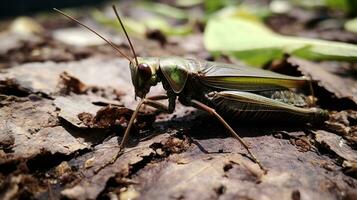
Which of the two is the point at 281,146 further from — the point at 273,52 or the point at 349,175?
the point at 273,52

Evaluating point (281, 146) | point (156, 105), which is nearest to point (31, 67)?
point (156, 105)

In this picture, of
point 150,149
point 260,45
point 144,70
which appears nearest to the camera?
point 150,149

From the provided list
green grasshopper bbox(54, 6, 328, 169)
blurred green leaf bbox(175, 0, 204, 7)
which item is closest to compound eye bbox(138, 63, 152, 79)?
green grasshopper bbox(54, 6, 328, 169)

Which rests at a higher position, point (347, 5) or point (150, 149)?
point (347, 5)

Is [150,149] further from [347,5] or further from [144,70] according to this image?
[347,5]

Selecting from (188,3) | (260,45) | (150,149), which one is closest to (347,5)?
(260,45)

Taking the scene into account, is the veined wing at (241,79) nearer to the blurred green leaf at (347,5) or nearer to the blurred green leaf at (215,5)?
the blurred green leaf at (347,5)

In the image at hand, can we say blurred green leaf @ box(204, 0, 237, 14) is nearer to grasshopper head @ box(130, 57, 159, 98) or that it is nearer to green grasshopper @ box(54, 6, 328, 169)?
green grasshopper @ box(54, 6, 328, 169)
